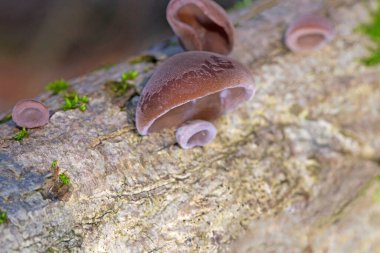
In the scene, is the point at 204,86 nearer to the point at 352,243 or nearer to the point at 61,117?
the point at 61,117

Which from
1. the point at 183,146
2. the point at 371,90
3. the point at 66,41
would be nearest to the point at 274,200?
the point at 183,146

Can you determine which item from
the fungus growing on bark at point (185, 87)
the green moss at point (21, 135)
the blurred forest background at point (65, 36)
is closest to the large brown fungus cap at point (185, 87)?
the fungus growing on bark at point (185, 87)

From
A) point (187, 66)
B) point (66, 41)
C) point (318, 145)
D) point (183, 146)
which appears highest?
point (66, 41)

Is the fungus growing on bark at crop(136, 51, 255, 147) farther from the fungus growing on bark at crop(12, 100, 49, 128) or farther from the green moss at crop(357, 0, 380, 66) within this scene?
the green moss at crop(357, 0, 380, 66)

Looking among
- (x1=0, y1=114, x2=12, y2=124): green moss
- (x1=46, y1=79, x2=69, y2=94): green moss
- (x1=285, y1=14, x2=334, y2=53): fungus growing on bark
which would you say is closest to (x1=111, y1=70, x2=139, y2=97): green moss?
(x1=46, y1=79, x2=69, y2=94): green moss

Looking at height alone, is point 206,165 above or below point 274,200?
above

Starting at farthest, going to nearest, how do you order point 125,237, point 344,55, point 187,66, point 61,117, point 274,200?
point 344,55
point 274,200
point 61,117
point 187,66
point 125,237

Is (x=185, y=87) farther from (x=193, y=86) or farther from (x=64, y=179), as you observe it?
(x=64, y=179)
